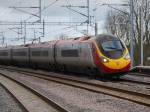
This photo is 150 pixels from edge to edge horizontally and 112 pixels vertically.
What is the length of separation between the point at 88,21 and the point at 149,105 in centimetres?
3211

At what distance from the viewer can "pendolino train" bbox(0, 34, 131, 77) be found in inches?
1048

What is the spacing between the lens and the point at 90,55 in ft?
91.5

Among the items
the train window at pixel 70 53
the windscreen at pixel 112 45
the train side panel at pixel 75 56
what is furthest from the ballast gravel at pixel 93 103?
the train window at pixel 70 53

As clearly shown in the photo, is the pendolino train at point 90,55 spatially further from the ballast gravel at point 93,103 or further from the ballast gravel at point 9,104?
the ballast gravel at point 9,104

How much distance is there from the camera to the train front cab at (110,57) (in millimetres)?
26453

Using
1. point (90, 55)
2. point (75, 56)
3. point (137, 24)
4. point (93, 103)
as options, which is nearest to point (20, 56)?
point (137, 24)

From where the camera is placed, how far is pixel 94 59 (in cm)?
2719

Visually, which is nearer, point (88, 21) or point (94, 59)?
point (94, 59)

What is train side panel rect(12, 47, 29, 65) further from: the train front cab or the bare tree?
the train front cab

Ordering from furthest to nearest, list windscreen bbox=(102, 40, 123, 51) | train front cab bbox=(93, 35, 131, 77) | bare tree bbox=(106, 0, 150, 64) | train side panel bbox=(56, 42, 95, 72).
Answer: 1. bare tree bbox=(106, 0, 150, 64)
2. train side panel bbox=(56, 42, 95, 72)
3. windscreen bbox=(102, 40, 123, 51)
4. train front cab bbox=(93, 35, 131, 77)

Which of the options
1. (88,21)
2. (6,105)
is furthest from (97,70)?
(88,21)

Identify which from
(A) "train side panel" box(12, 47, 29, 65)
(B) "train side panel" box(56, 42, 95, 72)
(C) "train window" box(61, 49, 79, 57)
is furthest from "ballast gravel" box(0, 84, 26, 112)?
(A) "train side panel" box(12, 47, 29, 65)

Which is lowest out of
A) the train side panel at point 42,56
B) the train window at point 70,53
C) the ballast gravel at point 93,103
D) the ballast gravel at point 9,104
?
the ballast gravel at point 9,104

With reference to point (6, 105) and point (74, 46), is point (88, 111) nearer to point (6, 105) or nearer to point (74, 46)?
point (6, 105)
